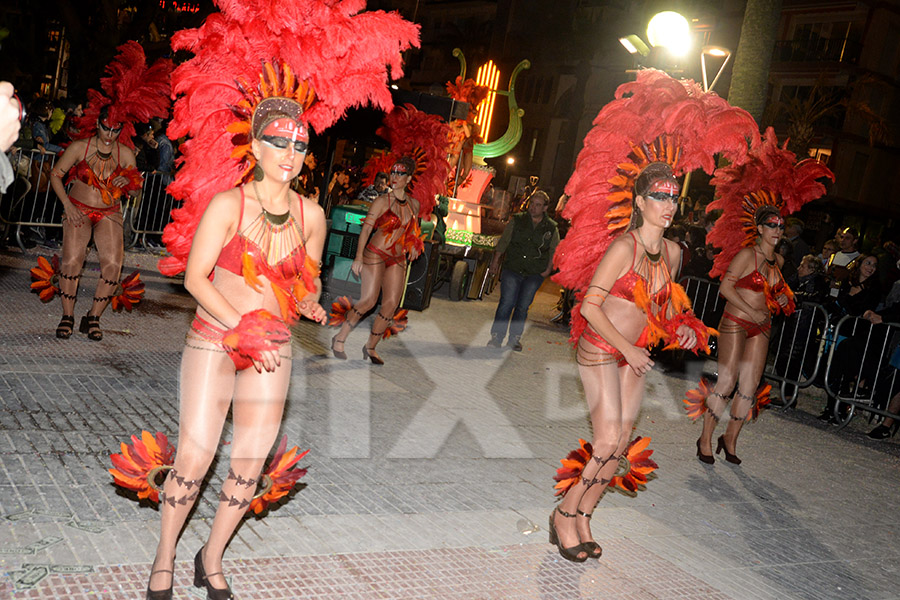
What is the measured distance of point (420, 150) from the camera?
9.28 meters

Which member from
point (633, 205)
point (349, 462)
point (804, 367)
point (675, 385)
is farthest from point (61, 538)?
point (804, 367)

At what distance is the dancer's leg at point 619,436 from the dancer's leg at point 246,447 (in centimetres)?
195

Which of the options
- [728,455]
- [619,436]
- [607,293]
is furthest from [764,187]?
[619,436]

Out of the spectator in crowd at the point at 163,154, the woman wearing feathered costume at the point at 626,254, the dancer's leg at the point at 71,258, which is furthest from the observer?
the spectator in crowd at the point at 163,154

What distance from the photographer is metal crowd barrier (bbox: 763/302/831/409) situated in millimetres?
10602

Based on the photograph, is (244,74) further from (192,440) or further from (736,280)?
(736,280)

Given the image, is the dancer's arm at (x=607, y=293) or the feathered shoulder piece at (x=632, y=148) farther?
the feathered shoulder piece at (x=632, y=148)

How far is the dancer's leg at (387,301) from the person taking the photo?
8.73 m

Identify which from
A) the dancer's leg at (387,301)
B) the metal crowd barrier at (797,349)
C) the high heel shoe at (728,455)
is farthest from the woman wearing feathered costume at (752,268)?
the metal crowd barrier at (797,349)

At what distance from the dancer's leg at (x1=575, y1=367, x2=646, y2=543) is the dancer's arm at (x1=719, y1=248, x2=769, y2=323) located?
2.56 m

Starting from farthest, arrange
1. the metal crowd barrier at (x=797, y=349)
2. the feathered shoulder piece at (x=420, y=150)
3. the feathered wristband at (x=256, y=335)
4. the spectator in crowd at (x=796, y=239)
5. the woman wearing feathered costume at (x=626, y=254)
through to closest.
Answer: the spectator in crowd at (x=796, y=239), the metal crowd barrier at (x=797, y=349), the feathered shoulder piece at (x=420, y=150), the woman wearing feathered costume at (x=626, y=254), the feathered wristband at (x=256, y=335)

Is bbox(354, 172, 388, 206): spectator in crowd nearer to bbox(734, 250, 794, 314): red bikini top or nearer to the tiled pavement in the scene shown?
the tiled pavement

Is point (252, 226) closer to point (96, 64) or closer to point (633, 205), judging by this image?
point (633, 205)

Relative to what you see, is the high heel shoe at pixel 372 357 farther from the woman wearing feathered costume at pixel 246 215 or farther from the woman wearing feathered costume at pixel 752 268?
the woman wearing feathered costume at pixel 246 215
